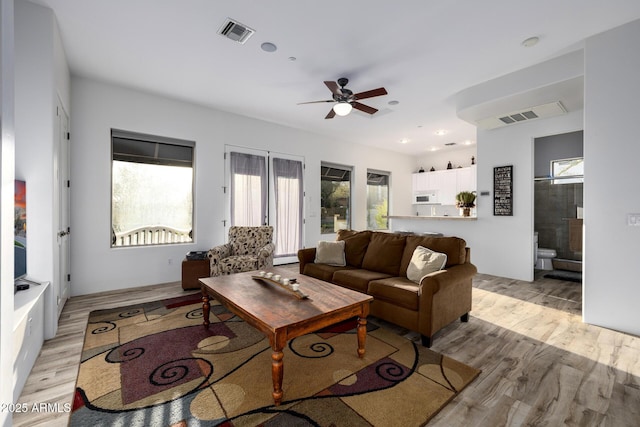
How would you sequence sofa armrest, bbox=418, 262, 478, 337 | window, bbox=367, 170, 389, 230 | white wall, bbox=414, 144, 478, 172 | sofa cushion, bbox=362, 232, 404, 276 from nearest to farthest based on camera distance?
sofa armrest, bbox=418, 262, 478, 337 < sofa cushion, bbox=362, 232, 404, 276 < white wall, bbox=414, 144, 478, 172 < window, bbox=367, 170, 389, 230

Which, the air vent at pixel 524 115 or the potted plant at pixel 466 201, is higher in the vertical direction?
the air vent at pixel 524 115

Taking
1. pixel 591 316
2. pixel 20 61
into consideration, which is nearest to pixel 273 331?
pixel 20 61

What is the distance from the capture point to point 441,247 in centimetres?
305

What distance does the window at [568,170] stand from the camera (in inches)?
218

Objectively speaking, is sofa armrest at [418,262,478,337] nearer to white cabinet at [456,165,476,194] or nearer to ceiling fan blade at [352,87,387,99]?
ceiling fan blade at [352,87,387,99]

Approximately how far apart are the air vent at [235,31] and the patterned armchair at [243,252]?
108 inches

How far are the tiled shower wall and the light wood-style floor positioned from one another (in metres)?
2.81

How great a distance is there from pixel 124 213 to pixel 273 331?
12.5 feet

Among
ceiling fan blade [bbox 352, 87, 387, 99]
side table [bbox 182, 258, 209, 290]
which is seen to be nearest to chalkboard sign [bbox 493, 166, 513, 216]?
ceiling fan blade [bbox 352, 87, 387, 99]

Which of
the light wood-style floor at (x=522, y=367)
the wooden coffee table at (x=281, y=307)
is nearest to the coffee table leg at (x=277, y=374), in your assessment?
the wooden coffee table at (x=281, y=307)

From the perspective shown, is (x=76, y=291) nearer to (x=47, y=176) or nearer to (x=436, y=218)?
(x=47, y=176)

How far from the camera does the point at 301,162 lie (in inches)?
242

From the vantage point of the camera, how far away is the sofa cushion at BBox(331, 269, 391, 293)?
9.88ft

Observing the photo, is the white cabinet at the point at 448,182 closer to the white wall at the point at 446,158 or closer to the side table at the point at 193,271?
the white wall at the point at 446,158
